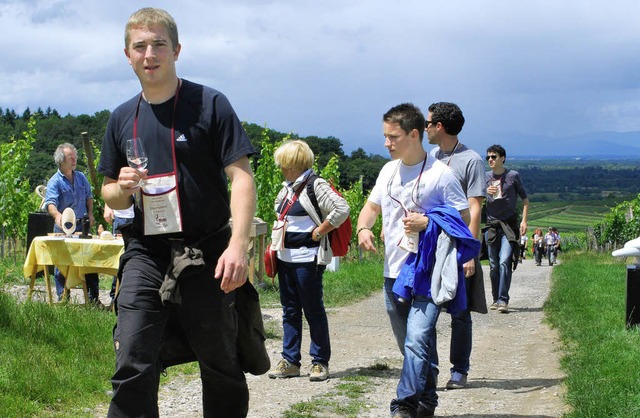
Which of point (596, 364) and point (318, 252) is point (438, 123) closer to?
point (318, 252)

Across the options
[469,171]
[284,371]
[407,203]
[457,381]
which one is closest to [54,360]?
[284,371]

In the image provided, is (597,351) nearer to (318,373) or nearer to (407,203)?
(318,373)

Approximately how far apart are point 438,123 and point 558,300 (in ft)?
20.2

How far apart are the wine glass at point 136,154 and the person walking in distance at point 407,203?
2018 mm

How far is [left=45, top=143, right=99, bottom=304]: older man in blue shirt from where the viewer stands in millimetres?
11227

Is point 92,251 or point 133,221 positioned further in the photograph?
point 92,251

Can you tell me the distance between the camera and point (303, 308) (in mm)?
7359

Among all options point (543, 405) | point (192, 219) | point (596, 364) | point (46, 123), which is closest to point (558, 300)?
point (596, 364)

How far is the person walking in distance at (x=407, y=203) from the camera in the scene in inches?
226

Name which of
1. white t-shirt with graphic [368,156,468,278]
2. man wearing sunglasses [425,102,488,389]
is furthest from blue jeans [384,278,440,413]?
man wearing sunglasses [425,102,488,389]

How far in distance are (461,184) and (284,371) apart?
2.01m

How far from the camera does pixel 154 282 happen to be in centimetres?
408

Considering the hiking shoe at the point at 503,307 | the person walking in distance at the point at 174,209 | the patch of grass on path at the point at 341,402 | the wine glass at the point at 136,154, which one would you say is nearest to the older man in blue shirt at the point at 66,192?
the patch of grass on path at the point at 341,402

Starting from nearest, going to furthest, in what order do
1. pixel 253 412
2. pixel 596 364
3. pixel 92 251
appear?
pixel 253 412 < pixel 596 364 < pixel 92 251
